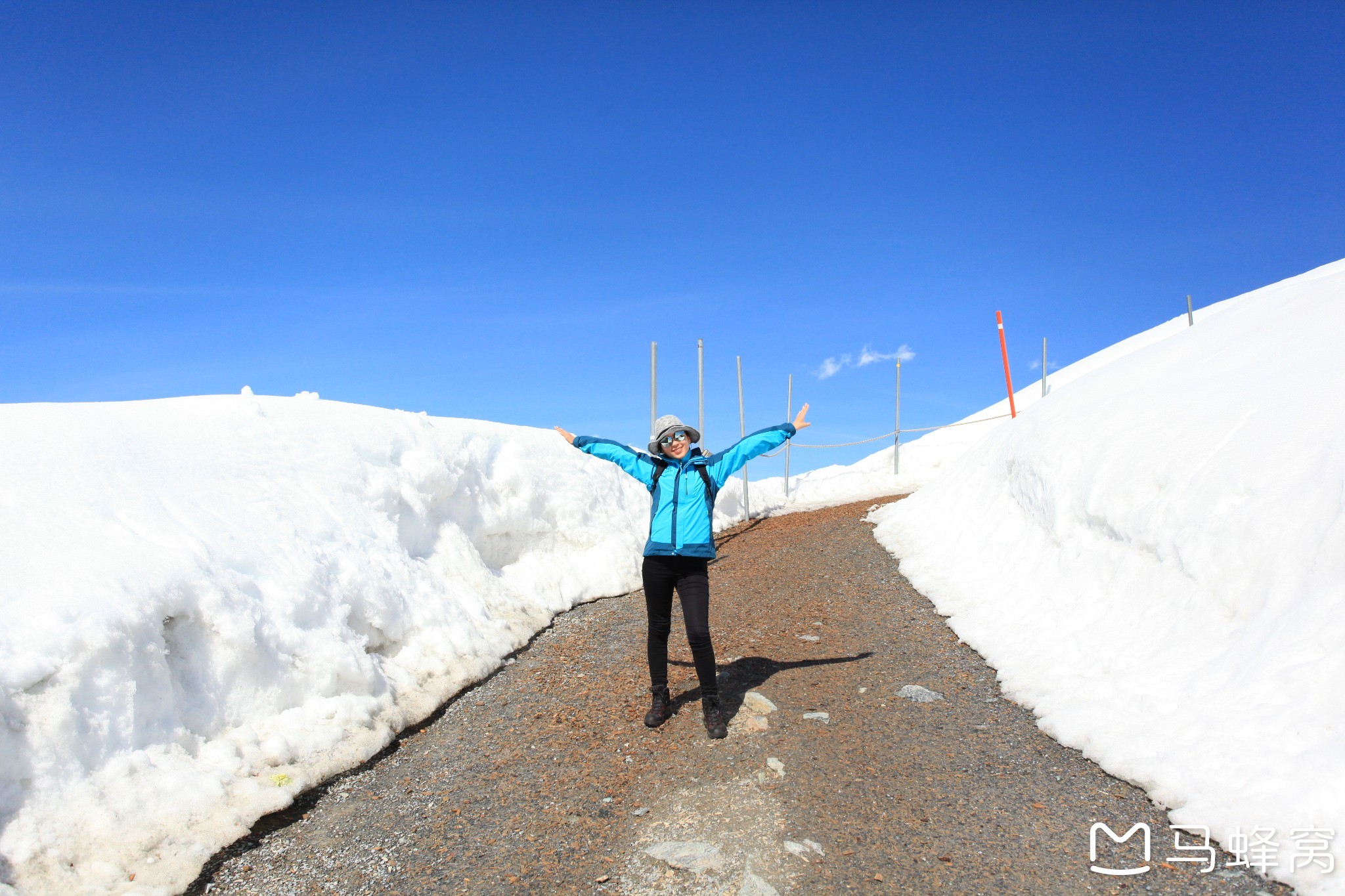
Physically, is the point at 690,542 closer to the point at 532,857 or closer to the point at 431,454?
the point at 532,857

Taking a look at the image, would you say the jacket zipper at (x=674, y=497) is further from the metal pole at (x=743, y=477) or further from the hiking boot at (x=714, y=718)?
the metal pole at (x=743, y=477)

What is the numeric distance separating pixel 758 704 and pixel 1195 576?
310 cm

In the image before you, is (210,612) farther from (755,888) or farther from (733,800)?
(755,888)

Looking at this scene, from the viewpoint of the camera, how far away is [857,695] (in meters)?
5.64

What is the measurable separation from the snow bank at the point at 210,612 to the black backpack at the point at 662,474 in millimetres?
2485

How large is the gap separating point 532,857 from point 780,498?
14.8 meters

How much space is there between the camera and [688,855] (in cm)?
367

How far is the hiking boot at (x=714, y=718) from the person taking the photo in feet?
16.1

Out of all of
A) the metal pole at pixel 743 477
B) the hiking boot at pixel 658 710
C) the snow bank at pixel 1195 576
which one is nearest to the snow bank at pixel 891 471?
the metal pole at pixel 743 477

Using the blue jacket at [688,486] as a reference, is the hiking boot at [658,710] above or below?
below
